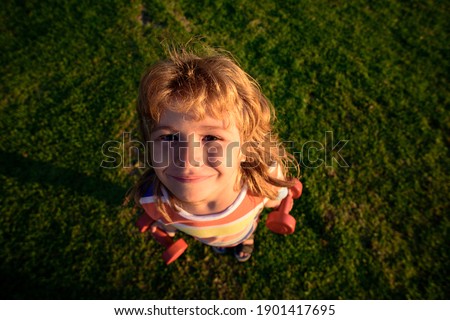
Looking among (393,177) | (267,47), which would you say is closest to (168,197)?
(393,177)

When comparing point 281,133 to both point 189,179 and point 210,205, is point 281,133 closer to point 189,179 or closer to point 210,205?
point 210,205

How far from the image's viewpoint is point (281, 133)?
3.98 m

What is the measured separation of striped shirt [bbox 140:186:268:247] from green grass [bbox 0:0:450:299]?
1087mm

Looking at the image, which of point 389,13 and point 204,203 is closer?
point 204,203

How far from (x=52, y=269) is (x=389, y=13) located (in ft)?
21.8

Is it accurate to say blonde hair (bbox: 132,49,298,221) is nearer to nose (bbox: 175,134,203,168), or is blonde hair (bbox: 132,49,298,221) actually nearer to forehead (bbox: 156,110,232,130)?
forehead (bbox: 156,110,232,130)

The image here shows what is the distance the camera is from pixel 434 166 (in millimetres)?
3766

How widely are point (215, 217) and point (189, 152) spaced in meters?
0.71

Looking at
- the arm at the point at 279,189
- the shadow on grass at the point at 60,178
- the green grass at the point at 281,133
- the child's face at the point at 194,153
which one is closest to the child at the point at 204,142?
the child's face at the point at 194,153

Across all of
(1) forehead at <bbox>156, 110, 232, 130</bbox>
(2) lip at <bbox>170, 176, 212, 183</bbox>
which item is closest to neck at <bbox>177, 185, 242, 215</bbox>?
(2) lip at <bbox>170, 176, 212, 183</bbox>

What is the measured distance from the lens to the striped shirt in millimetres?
2200

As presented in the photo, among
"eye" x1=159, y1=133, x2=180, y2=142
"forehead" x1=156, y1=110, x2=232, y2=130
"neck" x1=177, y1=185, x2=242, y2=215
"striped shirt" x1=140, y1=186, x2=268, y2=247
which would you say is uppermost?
"forehead" x1=156, y1=110, x2=232, y2=130

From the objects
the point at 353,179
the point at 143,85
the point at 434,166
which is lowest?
the point at 353,179
